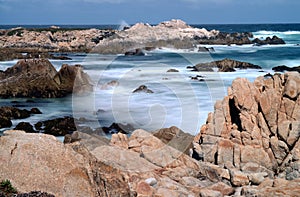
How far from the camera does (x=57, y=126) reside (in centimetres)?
1964

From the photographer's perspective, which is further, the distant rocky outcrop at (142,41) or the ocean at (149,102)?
the distant rocky outcrop at (142,41)

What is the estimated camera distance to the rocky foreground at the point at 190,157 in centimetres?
778

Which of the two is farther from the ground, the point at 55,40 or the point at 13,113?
the point at 55,40

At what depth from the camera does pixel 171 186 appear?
9492mm

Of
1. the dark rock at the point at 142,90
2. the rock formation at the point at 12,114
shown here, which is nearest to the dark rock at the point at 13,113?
the rock formation at the point at 12,114

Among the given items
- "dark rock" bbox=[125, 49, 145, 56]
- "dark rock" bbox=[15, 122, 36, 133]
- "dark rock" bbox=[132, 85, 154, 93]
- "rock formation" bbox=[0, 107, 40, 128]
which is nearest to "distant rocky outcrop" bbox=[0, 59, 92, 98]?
"dark rock" bbox=[132, 85, 154, 93]

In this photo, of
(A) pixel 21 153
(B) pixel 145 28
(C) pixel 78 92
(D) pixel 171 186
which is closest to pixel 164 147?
(D) pixel 171 186

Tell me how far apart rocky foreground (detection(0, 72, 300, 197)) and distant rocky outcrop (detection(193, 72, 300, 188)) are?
30 mm

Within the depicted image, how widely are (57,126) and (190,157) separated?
9727 mm

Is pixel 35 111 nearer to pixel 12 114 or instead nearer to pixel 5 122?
pixel 12 114

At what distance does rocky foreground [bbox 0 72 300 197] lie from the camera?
7781 mm

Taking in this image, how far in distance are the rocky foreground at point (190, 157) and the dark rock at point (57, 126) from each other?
611cm

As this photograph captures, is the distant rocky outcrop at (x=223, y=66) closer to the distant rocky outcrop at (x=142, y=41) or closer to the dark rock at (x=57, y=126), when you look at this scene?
the distant rocky outcrop at (x=142, y=41)

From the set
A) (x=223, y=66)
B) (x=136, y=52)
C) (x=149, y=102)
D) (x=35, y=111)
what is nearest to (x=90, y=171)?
(x=35, y=111)
